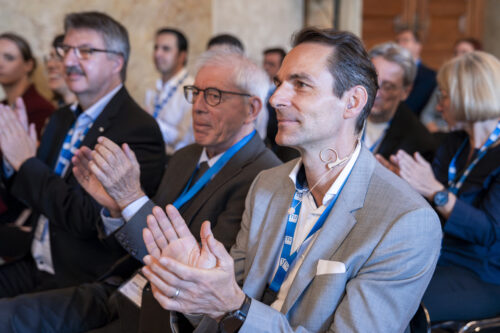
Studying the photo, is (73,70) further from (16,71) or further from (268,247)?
(16,71)

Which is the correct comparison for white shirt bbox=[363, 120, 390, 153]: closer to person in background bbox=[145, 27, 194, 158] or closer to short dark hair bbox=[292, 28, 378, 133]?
person in background bbox=[145, 27, 194, 158]

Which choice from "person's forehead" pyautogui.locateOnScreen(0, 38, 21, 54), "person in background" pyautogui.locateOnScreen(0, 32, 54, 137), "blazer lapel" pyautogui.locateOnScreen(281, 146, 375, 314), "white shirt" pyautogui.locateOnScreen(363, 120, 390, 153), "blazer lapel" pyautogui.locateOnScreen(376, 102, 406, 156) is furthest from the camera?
"person's forehead" pyautogui.locateOnScreen(0, 38, 21, 54)

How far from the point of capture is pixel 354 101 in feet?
5.14

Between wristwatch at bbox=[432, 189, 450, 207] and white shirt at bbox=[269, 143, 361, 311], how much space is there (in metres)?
0.75

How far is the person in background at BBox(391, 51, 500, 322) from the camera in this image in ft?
6.56

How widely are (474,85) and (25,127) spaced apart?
2151 millimetres

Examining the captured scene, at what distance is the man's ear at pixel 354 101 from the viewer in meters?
1.55

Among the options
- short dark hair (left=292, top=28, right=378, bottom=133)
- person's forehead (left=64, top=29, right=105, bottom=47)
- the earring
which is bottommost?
the earring

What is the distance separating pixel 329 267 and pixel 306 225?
0.71ft

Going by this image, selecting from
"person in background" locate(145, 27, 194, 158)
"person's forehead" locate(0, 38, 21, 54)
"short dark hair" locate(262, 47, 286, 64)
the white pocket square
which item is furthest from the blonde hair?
"person's forehead" locate(0, 38, 21, 54)

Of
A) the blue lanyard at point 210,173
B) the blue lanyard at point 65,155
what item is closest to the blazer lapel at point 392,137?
the blue lanyard at point 210,173

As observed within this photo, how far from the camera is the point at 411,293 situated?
4.36ft

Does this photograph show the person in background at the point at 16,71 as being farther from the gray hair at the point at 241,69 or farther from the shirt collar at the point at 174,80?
the gray hair at the point at 241,69

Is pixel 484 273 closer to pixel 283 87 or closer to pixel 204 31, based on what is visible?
pixel 283 87
